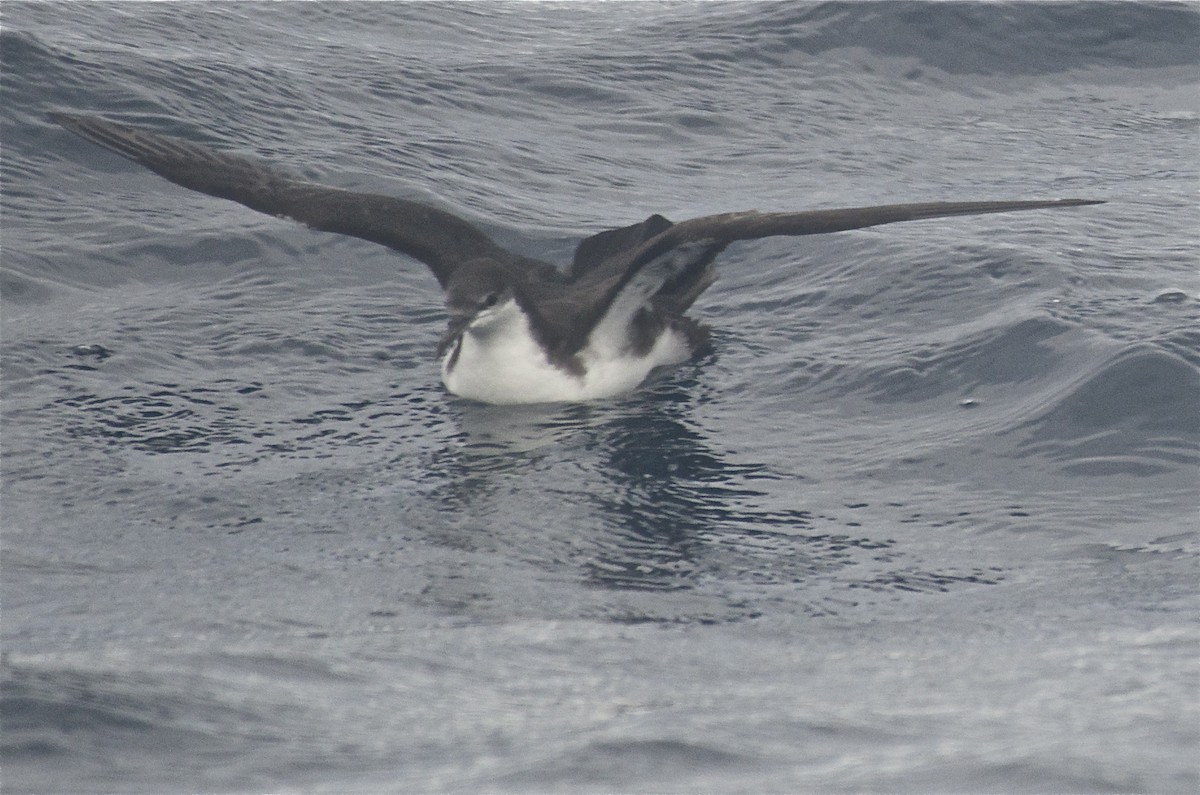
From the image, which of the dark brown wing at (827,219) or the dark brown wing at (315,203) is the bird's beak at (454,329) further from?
the dark brown wing at (827,219)

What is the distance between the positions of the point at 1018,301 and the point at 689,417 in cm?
231

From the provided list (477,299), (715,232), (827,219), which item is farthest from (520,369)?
(827,219)

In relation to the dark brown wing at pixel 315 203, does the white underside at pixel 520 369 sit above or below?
below

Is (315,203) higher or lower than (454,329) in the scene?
higher

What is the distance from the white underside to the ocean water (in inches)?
7.0

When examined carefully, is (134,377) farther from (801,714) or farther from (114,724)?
(801,714)

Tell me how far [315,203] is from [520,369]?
156 cm

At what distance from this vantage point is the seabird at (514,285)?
9250 millimetres

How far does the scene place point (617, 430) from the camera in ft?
29.6

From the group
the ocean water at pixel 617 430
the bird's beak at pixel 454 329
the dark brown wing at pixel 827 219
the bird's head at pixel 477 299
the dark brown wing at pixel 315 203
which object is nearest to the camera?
the ocean water at pixel 617 430

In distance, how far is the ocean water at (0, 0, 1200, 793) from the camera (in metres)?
5.13

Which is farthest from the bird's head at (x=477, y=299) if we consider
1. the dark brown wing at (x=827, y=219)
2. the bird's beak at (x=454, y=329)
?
the dark brown wing at (x=827, y=219)

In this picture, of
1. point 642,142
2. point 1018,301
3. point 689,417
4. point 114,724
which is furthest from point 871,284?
point 114,724

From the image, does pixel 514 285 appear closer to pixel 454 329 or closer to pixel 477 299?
pixel 477 299
